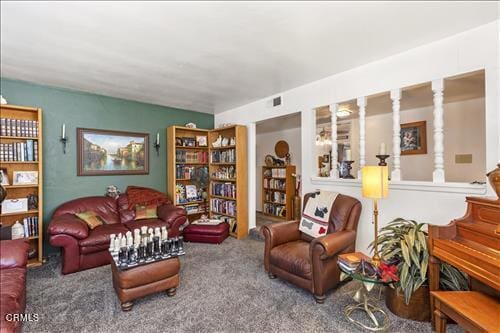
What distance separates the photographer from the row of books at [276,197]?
5000 millimetres

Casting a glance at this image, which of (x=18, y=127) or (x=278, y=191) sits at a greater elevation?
(x=18, y=127)

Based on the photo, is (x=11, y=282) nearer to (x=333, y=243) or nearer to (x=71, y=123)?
(x=333, y=243)

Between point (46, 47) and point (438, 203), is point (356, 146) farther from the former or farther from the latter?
point (46, 47)

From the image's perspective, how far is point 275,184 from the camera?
516 cm

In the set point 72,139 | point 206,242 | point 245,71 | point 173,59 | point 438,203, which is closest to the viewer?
point 438,203

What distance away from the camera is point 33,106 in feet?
9.05

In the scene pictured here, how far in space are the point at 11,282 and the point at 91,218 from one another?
1624 mm

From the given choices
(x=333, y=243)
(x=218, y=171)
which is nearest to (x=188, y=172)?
(x=218, y=171)

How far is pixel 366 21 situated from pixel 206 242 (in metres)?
3.22

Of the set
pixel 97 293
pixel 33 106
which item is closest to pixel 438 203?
pixel 97 293

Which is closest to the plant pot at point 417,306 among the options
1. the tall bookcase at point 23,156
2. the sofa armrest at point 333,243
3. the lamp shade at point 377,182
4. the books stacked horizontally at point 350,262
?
the books stacked horizontally at point 350,262

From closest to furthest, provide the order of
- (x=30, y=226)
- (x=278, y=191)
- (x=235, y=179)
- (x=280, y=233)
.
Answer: (x=280, y=233) → (x=30, y=226) → (x=235, y=179) → (x=278, y=191)

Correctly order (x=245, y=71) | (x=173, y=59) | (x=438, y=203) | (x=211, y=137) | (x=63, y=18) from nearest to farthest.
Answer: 1. (x=63, y=18)
2. (x=438, y=203)
3. (x=173, y=59)
4. (x=245, y=71)
5. (x=211, y=137)

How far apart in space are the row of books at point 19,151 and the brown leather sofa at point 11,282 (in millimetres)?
1479
